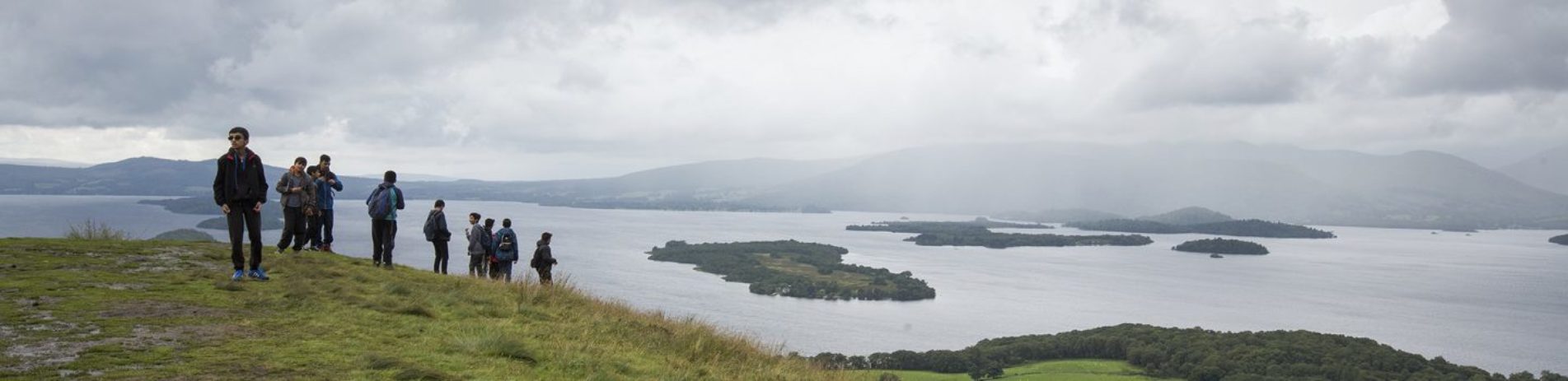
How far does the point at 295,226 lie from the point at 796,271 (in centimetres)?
11825

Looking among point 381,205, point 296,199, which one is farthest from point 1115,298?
point 296,199

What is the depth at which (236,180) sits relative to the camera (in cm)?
1266

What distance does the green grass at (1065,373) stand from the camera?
6029cm

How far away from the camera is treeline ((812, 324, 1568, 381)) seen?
63281 mm

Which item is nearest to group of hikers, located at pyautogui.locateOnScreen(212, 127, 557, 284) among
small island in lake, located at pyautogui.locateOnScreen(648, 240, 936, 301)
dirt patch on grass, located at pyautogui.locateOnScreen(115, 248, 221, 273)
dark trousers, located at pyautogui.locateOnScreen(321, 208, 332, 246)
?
dark trousers, located at pyautogui.locateOnScreen(321, 208, 332, 246)

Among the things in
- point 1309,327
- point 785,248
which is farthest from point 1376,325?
point 785,248

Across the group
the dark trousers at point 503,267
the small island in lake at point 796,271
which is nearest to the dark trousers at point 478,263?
the dark trousers at point 503,267

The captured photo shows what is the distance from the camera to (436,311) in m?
12.2

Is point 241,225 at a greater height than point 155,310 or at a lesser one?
greater

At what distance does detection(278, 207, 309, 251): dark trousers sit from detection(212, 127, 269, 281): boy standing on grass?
4502 millimetres

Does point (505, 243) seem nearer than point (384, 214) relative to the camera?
No

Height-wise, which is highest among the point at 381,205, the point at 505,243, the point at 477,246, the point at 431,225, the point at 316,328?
the point at 381,205

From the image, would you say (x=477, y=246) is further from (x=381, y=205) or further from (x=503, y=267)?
(x=381, y=205)

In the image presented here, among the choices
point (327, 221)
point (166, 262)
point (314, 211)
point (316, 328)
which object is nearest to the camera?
point (316, 328)
